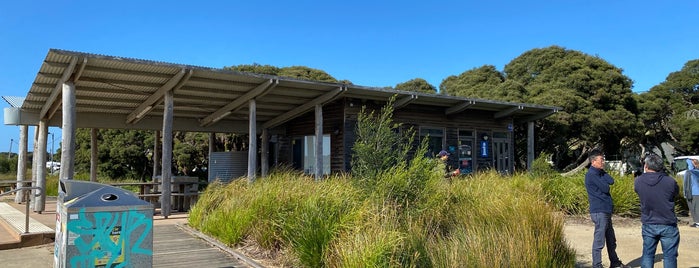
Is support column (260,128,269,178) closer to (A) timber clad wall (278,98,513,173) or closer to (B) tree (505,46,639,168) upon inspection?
(A) timber clad wall (278,98,513,173)

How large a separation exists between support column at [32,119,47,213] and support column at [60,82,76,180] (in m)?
1.36

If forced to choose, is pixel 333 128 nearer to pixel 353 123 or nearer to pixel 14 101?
pixel 353 123

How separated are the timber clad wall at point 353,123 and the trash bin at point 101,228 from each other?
1098 centimetres

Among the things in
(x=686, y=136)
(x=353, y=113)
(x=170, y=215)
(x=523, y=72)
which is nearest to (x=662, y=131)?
(x=686, y=136)

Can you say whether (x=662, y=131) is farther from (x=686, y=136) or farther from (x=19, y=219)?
(x=19, y=219)

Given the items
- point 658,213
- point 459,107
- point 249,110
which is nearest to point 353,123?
point 249,110

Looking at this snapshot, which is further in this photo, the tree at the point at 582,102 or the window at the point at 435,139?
the tree at the point at 582,102

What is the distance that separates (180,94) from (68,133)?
11.5ft

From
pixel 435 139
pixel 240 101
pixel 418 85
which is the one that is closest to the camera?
pixel 240 101

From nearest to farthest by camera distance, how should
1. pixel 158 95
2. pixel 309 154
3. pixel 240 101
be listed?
pixel 158 95 → pixel 240 101 → pixel 309 154

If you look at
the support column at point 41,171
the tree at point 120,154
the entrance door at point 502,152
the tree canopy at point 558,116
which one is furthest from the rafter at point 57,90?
the entrance door at point 502,152

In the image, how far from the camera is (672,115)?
102ft

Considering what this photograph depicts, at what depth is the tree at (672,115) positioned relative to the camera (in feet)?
90.0

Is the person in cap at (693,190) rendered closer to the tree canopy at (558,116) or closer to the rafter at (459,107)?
the rafter at (459,107)
